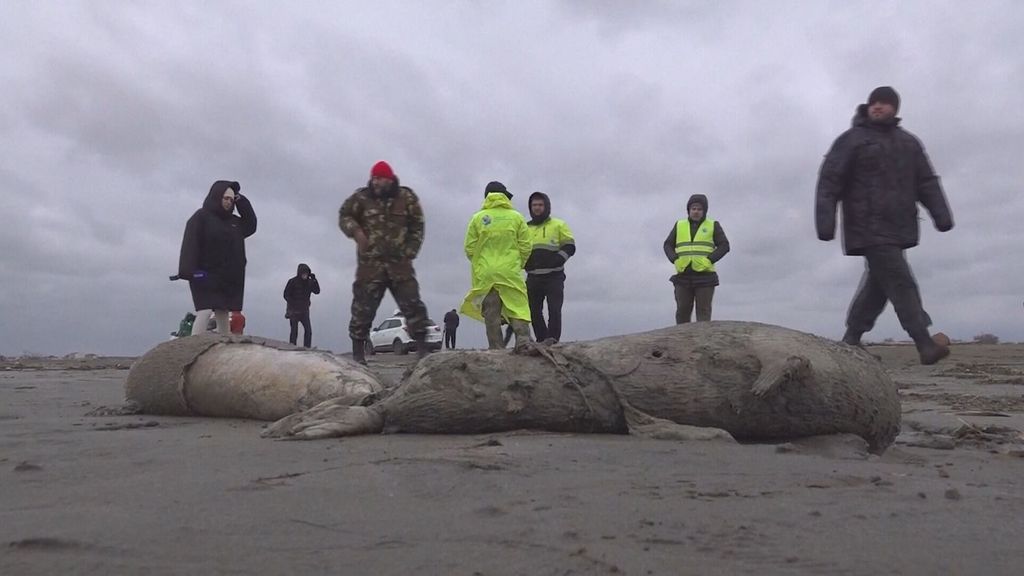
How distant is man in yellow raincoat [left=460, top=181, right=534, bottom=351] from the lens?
745cm

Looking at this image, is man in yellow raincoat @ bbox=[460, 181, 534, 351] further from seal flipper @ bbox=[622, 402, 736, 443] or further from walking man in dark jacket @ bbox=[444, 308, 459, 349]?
walking man in dark jacket @ bbox=[444, 308, 459, 349]

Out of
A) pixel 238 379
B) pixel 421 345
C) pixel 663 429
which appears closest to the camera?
pixel 663 429

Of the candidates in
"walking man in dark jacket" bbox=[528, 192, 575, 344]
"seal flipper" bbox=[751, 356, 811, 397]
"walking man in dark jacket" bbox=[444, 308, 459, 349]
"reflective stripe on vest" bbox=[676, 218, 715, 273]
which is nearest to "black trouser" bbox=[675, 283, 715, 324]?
"reflective stripe on vest" bbox=[676, 218, 715, 273]

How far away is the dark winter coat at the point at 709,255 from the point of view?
29.8 ft

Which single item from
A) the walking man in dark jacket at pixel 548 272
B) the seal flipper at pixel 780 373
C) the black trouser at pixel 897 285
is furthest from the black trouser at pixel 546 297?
the seal flipper at pixel 780 373

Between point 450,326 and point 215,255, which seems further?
point 450,326

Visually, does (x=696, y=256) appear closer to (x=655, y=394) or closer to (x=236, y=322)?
(x=236, y=322)

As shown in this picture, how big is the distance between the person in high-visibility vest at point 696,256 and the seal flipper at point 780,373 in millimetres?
5608

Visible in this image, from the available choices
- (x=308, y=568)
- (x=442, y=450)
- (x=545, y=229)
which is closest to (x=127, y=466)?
(x=442, y=450)

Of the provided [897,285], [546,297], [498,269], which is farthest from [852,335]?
[546,297]

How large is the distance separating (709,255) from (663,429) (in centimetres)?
587

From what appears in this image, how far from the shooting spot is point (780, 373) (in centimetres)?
Answer: 345

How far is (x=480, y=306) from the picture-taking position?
7.57 m

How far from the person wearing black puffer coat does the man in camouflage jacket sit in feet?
3.43
